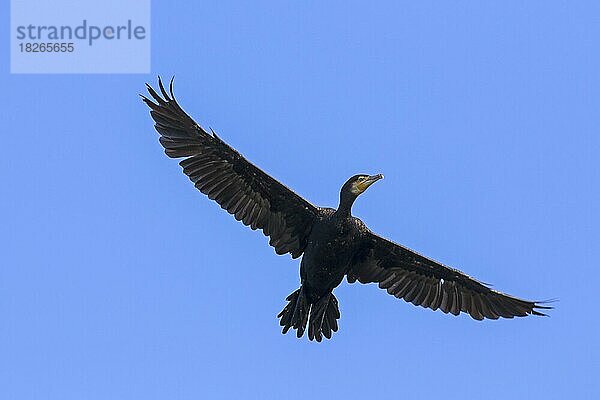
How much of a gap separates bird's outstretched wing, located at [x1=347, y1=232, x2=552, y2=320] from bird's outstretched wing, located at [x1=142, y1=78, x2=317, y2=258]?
133 centimetres

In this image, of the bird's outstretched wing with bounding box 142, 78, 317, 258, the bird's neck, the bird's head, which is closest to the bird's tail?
the bird's outstretched wing with bounding box 142, 78, 317, 258

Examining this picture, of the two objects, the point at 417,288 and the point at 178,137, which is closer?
the point at 178,137

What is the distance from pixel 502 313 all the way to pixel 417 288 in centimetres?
149

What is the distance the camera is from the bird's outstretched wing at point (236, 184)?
25.4 meters

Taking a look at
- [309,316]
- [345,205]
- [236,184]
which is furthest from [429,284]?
[236,184]

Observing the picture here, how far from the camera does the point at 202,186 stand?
84.7 feet

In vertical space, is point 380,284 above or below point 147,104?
below

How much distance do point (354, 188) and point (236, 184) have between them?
2137 mm

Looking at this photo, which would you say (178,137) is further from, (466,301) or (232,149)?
Answer: (466,301)

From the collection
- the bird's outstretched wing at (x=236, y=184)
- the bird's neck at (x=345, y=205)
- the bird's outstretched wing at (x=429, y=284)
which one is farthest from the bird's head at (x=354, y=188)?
the bird's outstretched wing at (x=429, y=284)

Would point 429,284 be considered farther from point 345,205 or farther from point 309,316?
point 345,205

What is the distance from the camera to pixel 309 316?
1032 inches

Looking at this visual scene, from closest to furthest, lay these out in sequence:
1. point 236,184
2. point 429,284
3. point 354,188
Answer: point 354,188 → point 236,184 → point 429,284

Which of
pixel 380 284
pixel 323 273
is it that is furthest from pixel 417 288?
pixel 323 273
